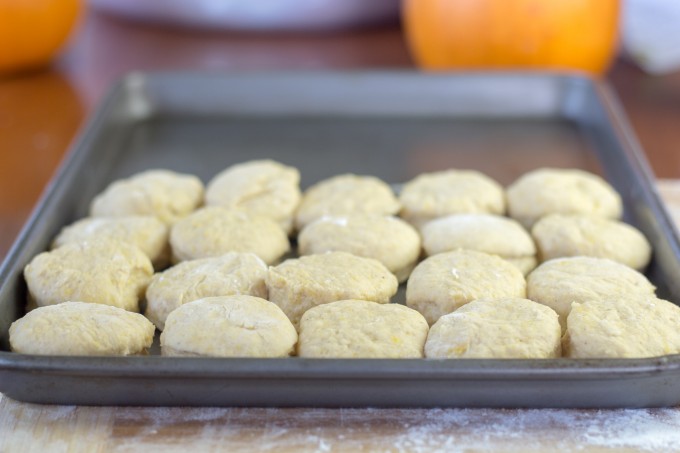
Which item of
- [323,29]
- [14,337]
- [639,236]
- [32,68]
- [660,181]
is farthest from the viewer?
[323,29]

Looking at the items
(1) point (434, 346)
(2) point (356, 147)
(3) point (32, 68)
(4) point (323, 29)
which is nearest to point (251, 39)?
(4) point (323, 29)

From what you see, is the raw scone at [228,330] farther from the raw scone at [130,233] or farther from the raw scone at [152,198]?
the raw scone at [152,198]

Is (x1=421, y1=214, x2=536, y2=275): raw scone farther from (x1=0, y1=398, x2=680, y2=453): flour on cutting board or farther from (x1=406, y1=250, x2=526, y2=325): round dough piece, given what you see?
(x1=0, y1=398, x2=680, y2=453): flour on cutting board

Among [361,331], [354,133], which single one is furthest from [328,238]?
[354,133]

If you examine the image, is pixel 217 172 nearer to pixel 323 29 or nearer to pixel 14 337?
pixel 14 337

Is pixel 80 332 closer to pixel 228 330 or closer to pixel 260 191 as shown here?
pixel 228 330
